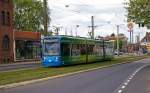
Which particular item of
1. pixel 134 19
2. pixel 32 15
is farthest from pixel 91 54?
pixel 32 15

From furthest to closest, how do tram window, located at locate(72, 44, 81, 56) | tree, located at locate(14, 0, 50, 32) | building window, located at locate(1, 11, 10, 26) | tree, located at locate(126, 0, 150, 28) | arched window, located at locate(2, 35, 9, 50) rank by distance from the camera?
tree, located at locate(14, 0, 50, 32) < building window, located at locate(1, 11, 10, 26) < arched window, located at locate(2, 35, 9, 50) < tree, located at locate(126, 0, 150, 28) < tram window, located at locate(72, 44, 81, 56)

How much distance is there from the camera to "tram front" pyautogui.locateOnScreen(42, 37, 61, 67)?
161 ft

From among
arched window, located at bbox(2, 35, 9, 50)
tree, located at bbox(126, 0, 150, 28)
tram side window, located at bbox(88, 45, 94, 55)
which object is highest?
tree, located at bbox(126, 0, 150, 28)

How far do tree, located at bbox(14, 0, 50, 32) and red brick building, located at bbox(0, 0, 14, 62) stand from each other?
156ft

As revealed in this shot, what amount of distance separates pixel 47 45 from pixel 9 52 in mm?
29340

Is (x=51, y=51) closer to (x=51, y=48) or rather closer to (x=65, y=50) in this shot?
(x=51, y=48)

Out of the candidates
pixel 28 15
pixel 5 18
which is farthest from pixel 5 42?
pixel 28 15

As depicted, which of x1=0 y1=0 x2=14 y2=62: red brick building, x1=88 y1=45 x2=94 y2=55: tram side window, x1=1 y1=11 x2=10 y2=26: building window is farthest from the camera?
x1=1 y1=11 x2=10 y2=26: building window

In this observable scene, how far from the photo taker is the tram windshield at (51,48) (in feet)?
161

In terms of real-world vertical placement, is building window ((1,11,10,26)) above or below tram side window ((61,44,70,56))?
above

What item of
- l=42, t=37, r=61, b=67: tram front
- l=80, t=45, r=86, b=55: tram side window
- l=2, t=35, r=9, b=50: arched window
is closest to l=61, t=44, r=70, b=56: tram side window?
l=42, t=37, r=61, b=67: tram front

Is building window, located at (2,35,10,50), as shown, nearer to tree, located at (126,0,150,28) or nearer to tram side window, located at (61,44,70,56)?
tree, located at (126,0,150,28)

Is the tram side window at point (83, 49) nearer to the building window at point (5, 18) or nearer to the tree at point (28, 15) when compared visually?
the building window at point (5, 18)

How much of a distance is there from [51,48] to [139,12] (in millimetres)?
12967
